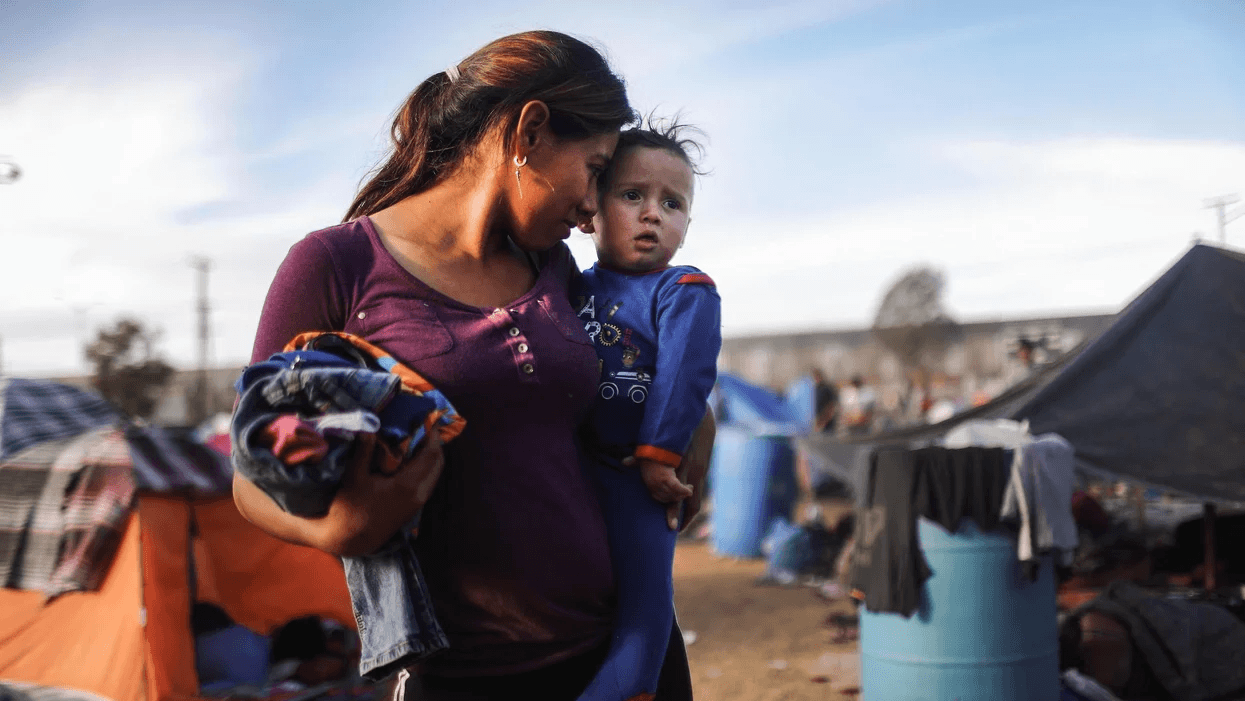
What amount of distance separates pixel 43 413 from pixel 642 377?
544 cm

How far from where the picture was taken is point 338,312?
1331mm

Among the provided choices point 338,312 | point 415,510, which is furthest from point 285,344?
point 415,510

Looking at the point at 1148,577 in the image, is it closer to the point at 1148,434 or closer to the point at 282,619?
the point at 1148,434

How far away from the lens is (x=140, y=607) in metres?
4.71

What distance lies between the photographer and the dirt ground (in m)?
5.79

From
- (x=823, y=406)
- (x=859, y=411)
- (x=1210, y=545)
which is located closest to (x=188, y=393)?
(x=859, y=411)

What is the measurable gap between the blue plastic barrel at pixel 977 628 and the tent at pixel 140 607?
139 inches

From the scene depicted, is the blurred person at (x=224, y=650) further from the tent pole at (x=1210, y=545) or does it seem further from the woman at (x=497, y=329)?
the tent pole at (x=1210, y=545)

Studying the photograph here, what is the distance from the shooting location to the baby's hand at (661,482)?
61.4 inches

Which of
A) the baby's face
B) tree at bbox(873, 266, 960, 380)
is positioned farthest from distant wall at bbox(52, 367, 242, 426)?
the baby's face

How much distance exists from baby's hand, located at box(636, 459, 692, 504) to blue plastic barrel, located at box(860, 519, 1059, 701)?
300 centimetres

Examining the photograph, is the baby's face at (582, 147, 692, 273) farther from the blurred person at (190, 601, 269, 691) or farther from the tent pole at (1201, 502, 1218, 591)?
the tent pole at (1201, 502, 1218, 591)

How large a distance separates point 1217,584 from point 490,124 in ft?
22.8

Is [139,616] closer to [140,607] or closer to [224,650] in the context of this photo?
[140,607]
